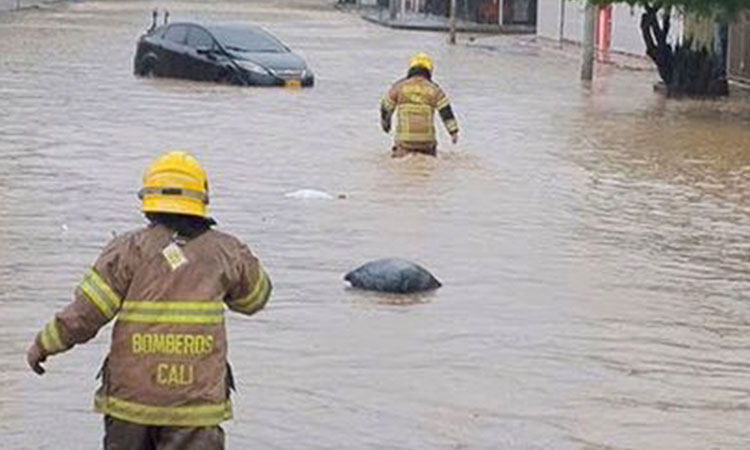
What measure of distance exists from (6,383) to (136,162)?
11928 millimetres

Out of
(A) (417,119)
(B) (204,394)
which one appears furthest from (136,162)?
(B) (204,394)

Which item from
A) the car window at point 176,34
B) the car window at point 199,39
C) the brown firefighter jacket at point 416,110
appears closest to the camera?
the brown firefighter jacket at point 416,110

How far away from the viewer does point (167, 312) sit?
6.88m

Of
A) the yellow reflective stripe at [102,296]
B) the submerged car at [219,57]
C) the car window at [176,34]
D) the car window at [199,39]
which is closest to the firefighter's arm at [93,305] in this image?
the yellow reflective stripe at [102,296]

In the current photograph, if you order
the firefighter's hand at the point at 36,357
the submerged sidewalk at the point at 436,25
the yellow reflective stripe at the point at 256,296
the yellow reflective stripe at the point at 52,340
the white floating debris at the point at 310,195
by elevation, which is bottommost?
the submerged sidewalk at the point at 436,25

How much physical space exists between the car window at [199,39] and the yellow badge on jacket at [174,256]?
30.7 metres

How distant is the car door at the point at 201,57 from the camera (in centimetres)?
3662

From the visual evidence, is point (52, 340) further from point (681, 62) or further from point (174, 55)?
point (681, 62)

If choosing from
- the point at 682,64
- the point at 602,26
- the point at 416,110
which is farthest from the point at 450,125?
the point at 602,26

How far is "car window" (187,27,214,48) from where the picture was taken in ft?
123

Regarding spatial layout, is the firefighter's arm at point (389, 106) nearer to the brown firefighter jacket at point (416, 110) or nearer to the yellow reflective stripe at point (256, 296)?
the brown firefighter jacket at point (416, 110)

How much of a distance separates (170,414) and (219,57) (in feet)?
98.9

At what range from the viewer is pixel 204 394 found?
687 cm

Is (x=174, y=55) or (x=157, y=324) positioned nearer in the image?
(x=157, y=324)
